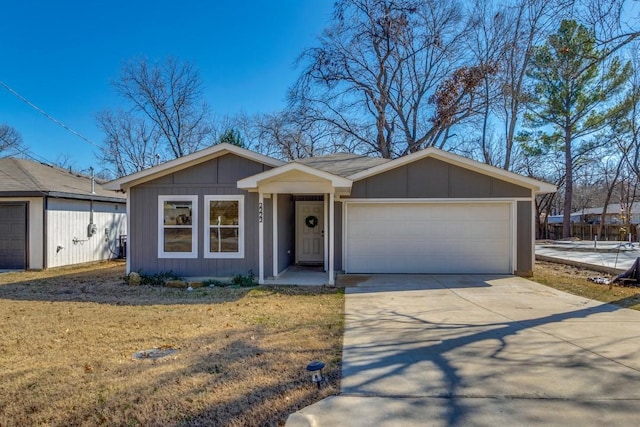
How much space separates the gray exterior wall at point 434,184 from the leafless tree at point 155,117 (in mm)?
19447

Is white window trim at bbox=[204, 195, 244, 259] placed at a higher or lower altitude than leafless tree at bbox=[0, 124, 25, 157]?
lower

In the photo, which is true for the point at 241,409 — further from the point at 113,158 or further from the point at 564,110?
the point at 113,158

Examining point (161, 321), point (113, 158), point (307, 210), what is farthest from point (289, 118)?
point (161, 321)

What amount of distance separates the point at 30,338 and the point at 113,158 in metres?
27.3

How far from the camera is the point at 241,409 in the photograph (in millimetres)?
2998

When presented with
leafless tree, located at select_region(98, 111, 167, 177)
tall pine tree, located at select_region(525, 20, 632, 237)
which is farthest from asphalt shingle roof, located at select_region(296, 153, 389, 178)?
leafless tree, located at select_region(98, 111, 167, 177)

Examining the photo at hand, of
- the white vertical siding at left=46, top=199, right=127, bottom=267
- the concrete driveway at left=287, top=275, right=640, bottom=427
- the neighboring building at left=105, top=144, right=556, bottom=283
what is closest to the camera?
the concrete driveway at left=287, top=275, right=640, bottom=427

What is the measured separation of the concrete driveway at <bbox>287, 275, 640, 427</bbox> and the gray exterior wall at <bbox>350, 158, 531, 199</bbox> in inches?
143

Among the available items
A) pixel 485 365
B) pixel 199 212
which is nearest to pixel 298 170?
pixel 199 212

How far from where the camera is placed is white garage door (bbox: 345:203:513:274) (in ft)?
33.3

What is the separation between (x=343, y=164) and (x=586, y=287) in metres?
6.95

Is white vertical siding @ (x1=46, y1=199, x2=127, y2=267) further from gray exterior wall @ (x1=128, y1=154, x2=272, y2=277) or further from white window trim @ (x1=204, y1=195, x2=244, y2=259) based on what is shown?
white window trim @ (x1=204, y1=195, x2=244, y2=259)

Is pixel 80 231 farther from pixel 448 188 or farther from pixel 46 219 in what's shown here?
pixel 448 188

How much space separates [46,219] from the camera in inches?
450
